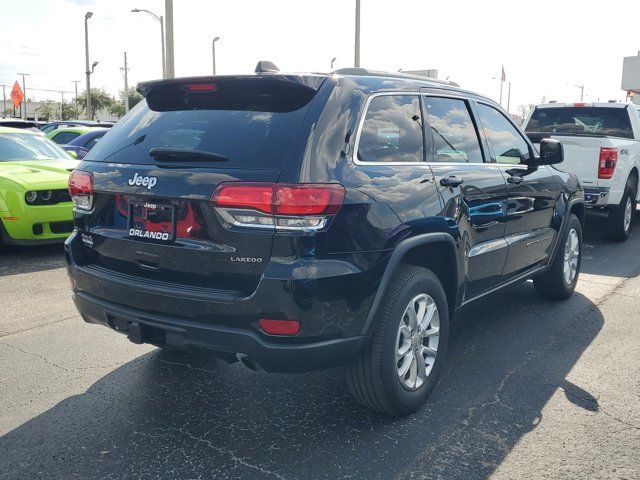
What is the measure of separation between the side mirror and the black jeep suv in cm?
140

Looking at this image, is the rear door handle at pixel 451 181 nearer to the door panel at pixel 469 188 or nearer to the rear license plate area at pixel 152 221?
the door panel at pixel 469 188

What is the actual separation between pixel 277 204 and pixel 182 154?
63cm

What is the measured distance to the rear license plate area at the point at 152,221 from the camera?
3.08 meters

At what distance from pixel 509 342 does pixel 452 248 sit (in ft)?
4.80

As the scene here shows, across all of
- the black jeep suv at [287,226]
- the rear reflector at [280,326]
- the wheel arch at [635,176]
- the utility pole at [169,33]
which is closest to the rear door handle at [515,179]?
the black jeep suv at [287,226]

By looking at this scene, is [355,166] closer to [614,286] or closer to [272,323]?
[272,323]

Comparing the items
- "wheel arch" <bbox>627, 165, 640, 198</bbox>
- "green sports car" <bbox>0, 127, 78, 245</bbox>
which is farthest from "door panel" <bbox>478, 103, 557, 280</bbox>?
"green sports car" <bbox>0, 127, 78, 245</bbox>

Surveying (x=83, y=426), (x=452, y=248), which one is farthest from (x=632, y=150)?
(x=83, y=426)

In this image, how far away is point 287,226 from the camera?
282 cm

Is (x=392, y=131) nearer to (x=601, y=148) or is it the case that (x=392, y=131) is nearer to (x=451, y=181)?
(x=451, y=181)

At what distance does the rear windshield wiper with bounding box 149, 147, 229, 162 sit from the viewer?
3.04m

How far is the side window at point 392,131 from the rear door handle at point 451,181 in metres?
0.19

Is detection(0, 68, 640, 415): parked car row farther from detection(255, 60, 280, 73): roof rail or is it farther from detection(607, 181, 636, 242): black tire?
detection(607, 181, 636, 242): black tire

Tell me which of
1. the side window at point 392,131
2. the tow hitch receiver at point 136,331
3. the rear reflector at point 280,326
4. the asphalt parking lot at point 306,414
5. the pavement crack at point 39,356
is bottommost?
the pavement crack at point 39,356
